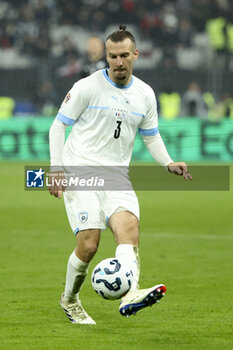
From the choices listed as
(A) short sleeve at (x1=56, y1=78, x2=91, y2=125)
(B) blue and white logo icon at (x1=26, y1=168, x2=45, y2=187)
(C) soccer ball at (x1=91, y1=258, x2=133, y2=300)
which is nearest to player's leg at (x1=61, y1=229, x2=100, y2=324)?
(C) soccer ball at (x1=91, y1=258, x2=133, y2=300)

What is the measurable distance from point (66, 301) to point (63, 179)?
1027mm

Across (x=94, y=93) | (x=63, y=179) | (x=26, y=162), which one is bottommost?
(x=26, y=162)

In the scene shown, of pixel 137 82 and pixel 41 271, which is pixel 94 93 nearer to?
pixel 137 82

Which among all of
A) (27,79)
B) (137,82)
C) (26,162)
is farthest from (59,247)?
(27,79)

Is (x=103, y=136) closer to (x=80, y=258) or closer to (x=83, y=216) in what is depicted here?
(x=83, y=216)

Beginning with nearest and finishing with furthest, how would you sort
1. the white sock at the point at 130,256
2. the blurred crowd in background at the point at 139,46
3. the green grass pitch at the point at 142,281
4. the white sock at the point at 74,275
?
the white sock at the point at 130,256, the green grass pitch at the point at 142,281, the white sock at the point at 74,275, the blurred crowd in background at the point at 139,46

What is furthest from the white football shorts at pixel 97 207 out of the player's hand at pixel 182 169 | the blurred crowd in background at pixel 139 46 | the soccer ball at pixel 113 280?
the blurred crowd in background at pixel 139 46

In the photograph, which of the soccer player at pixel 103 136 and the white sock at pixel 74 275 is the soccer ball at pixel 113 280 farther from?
the white sock at pixel 74 275

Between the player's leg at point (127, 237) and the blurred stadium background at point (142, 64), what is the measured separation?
13.0m

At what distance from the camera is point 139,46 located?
25562mm

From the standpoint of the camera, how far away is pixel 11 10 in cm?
2755

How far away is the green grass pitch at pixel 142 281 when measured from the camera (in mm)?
5348

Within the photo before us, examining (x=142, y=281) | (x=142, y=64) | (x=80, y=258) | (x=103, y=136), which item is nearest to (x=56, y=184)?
(x=103, y=136)

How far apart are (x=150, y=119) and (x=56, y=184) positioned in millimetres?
899
